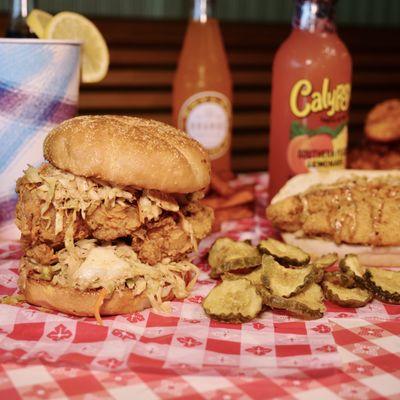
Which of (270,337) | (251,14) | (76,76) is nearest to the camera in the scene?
(270,337)

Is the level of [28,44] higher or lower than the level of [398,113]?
higher

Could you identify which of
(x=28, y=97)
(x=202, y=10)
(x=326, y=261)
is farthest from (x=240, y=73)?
(x=326, y=261)

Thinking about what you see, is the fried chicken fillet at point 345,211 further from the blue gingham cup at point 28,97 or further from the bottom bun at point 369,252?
the blue gingham cup at point 28,97

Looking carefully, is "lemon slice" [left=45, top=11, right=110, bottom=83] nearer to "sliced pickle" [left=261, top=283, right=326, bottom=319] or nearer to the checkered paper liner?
the checkered paper liner

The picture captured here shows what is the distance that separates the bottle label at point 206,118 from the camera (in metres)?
2.96

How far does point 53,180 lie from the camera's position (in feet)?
5.78

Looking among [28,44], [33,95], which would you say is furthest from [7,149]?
[28,44]

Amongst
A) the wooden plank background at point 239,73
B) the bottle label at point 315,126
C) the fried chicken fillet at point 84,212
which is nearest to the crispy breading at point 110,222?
the fried chicken fillet at point 84,212

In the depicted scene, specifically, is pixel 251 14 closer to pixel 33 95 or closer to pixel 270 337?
pixel 33 95

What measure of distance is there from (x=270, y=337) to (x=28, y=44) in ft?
4.12

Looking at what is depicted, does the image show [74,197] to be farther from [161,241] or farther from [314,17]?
[314,17]

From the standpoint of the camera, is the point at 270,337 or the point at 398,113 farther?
the point at 398,113

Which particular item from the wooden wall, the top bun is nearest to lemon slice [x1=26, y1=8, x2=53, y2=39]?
the top bun

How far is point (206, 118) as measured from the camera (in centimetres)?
296
